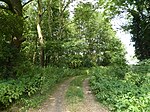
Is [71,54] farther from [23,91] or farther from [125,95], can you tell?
[125,95]

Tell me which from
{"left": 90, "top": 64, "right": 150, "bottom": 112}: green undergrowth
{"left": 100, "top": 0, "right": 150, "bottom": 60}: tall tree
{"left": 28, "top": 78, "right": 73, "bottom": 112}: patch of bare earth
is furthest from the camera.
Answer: {"left": 100, "top": 0, "right": 150, "bottom": 60}: tall tree

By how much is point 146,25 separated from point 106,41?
11.3 meters

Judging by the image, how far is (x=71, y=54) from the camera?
24703 mm

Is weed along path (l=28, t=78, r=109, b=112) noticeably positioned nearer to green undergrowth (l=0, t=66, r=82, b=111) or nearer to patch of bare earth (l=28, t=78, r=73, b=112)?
patch of bare earth (l=28, t=78, r=73, b=112)

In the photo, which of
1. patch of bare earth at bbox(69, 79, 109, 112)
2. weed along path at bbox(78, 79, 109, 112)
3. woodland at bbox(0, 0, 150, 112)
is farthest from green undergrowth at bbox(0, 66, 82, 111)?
weed along path at bbox(78, 79, 109, 112)

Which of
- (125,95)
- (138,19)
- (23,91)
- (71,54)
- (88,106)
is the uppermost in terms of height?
(138,19)

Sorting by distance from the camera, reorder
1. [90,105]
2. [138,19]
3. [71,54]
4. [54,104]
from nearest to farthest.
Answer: [90,105]
[54,104]
[71,54]
[138,19]

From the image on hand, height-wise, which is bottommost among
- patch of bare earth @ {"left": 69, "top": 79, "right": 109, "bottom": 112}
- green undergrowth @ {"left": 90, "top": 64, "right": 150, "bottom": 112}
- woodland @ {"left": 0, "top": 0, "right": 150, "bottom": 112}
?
patch of bare earth @ {"left": 69, "top": 79, "right": 109, "bottom": 112}

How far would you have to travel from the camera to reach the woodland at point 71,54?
1002cm

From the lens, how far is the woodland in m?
10.0

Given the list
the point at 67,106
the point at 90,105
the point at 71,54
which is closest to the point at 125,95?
the point at 90,105

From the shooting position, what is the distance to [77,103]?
9.90 meters

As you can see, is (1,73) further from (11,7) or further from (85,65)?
(85,65)

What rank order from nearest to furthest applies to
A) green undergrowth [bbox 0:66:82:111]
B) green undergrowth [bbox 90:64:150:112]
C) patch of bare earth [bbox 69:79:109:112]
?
green undergrowth [bbox 90:64:150:112] → patch of bare earth [bbox 69:79:109:112] → green undergrowth [bbox 0:66:82:111]
